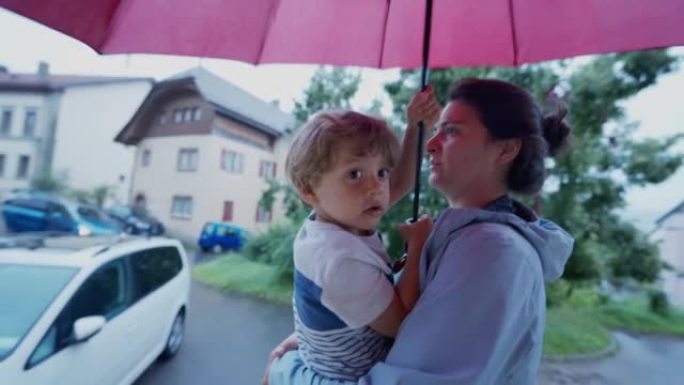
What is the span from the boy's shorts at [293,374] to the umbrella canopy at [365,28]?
0.51 meters

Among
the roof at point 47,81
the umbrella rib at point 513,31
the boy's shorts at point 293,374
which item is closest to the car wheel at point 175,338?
the roof at point 47,81

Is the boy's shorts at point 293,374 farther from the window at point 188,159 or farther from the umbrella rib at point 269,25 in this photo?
the window at point 188,159

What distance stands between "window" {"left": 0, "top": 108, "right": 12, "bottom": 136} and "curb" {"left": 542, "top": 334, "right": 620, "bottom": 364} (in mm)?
2684

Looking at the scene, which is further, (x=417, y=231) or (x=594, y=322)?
(x=594, y=322)

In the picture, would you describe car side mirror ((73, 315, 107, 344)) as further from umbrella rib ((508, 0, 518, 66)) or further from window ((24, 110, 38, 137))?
umbrella rib ((508, 0, 518, 66))

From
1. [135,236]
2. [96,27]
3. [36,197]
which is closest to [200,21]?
[96,27]

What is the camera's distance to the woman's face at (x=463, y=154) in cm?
57

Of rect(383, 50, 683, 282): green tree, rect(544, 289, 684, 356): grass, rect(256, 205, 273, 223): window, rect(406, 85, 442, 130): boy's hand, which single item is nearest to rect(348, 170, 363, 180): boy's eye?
rect(406, 85, 442, 130): boy's hand

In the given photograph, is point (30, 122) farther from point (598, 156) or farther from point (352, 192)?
point (598, 156)

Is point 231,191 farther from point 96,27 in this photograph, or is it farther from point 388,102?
point 96,27

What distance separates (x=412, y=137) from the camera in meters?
0.78

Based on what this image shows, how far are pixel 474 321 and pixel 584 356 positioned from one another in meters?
2.13

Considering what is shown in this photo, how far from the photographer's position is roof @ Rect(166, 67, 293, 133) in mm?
2077

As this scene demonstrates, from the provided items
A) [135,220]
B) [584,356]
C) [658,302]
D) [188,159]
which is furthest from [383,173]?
[658,302]
